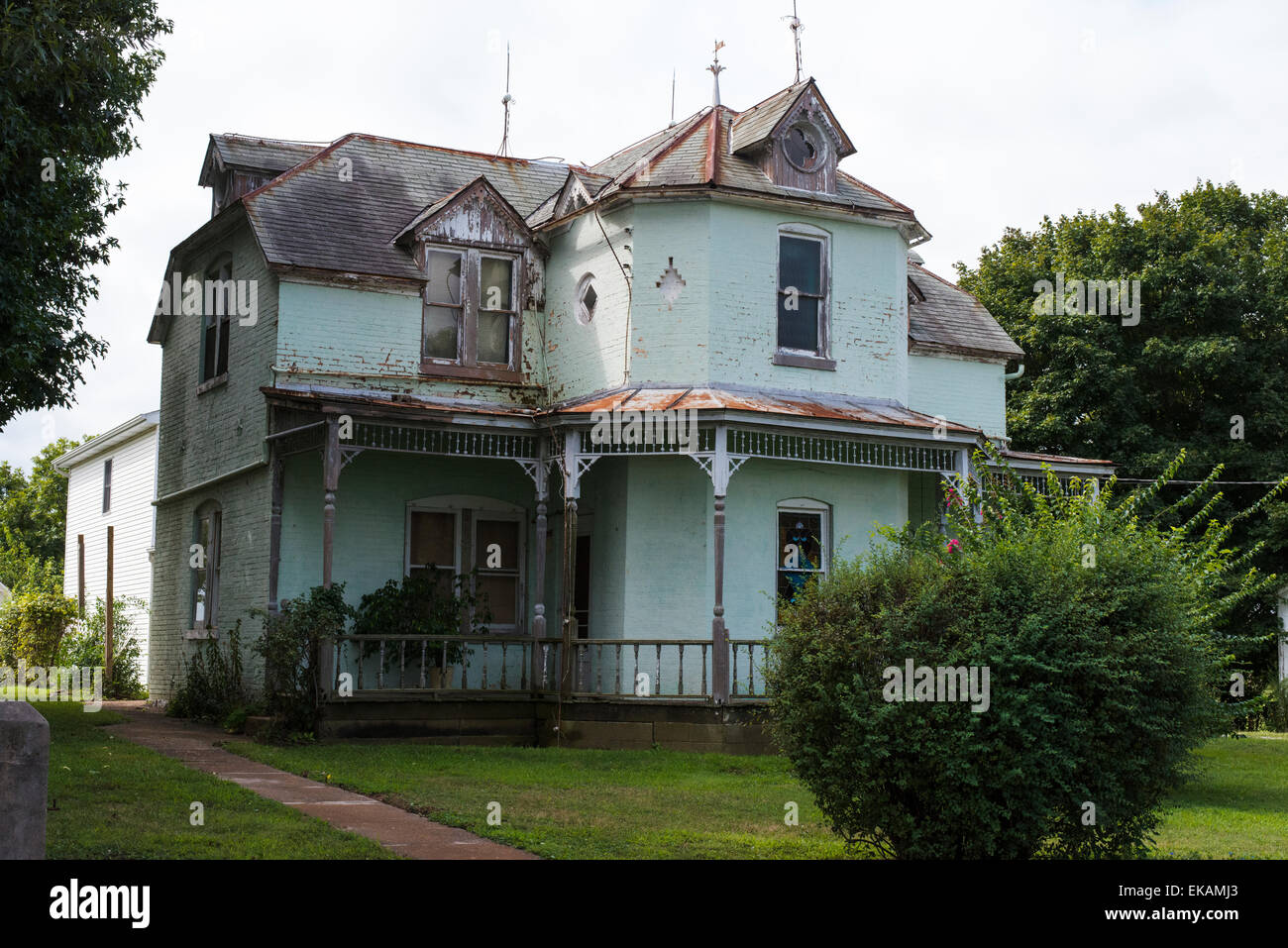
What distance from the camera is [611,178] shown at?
19969 millimetres

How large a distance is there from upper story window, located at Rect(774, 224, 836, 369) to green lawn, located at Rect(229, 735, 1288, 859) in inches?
248

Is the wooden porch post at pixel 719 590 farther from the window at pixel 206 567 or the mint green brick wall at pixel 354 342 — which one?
the window at pixel 206 567

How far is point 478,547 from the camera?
63.4 ft

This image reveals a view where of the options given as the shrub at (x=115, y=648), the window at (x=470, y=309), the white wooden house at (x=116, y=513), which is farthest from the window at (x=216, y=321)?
the shrub at (x=115, y=648)

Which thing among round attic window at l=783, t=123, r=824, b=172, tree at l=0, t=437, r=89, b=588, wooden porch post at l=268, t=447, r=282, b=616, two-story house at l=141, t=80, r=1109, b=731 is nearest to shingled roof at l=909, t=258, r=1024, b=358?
two-story house at l=141, t=80, r=1109, b=731

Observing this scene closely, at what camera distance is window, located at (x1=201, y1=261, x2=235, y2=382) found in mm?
20734

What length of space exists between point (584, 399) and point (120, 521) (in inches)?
696

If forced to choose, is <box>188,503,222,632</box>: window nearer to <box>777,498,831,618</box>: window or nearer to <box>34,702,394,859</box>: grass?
<box>34,702,394,859</box>: grass

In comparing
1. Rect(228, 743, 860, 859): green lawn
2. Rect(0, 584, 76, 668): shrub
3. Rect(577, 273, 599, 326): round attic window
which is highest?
Rect(577, 273, 599, 326): round attic window

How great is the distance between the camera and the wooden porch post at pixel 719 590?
16047 mm

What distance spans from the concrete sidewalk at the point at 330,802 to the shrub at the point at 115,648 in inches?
404

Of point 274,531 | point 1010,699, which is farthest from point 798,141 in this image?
point 1010,699

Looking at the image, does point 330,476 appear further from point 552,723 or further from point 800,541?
point 800,541
